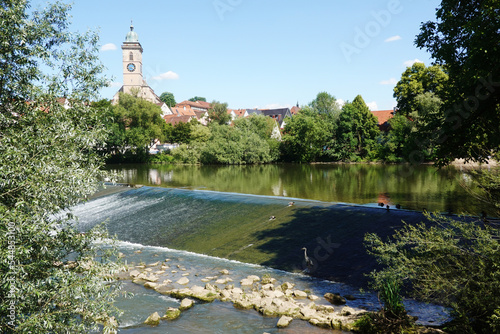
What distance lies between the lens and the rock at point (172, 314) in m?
10.3

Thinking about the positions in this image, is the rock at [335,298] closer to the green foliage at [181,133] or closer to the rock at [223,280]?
the rock at [223,280]

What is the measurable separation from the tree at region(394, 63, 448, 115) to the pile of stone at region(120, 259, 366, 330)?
43309mm

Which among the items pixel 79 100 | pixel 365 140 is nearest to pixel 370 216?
pixel 79 100

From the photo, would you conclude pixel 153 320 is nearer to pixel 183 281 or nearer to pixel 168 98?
pixel 183 281

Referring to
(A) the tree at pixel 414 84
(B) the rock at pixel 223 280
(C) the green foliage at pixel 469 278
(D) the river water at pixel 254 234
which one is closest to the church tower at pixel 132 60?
(A) the tree at pixel 414 84

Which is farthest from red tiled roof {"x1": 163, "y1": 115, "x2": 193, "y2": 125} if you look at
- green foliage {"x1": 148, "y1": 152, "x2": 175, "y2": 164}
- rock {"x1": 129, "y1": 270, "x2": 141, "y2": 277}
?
rock {"x1": 129, "y1": 270, "x2": 141, "y2": 277}

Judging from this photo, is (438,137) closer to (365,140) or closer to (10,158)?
(10,158)

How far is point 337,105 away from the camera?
2522 inches

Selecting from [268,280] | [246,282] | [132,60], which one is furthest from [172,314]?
[132,60]

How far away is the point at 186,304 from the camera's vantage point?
36.1 ft

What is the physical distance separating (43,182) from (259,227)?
13.0m

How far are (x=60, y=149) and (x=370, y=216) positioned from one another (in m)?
13.9

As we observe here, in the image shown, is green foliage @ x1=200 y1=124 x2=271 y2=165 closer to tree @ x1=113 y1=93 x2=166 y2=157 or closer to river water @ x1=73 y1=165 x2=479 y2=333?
tree @ x1=113 y1=93 x2=166 y2=157

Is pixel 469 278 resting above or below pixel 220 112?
below
